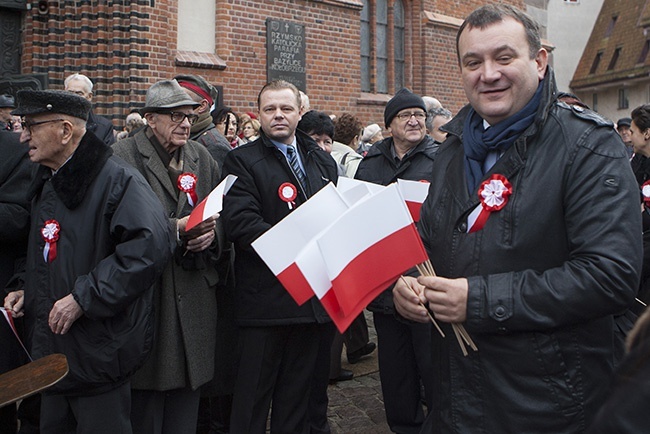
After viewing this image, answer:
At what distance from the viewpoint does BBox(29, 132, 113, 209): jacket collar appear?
3.03m

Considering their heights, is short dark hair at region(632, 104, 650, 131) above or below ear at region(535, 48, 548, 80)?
above

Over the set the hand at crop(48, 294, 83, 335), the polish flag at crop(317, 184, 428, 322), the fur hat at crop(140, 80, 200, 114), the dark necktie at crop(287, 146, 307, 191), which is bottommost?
the hand at crop(48, 294, 83, 335)

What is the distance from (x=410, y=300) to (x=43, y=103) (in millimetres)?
1886

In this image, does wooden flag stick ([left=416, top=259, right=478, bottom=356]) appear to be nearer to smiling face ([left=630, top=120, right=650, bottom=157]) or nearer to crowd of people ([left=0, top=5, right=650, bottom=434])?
crowd of people ([left=0, top=5, right=650, bottom=434])

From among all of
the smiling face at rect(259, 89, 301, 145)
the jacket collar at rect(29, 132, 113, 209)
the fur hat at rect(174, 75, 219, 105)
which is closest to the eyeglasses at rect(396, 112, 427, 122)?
the smiling face at rect(259, 89, 301, 145)

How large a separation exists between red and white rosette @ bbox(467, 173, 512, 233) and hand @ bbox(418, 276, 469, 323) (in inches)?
7.7

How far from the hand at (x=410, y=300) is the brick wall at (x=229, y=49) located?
7898 mm

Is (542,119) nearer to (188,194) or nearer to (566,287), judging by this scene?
(566,287)

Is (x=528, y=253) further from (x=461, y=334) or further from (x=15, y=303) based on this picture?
(x=15, y=303)

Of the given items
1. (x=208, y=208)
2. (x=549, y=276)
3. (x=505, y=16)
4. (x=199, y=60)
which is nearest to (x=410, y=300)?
(x=549, y=276)

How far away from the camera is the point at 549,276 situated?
6.46 feet

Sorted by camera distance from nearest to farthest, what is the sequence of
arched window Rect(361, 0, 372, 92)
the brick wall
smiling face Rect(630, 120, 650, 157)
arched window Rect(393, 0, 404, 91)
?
smiling face Rect(630, 120, 650, 157)
the brick wall
arched window Rect(361, 0, 372, 92)
arched window Rect(393, 0, 404, 91)

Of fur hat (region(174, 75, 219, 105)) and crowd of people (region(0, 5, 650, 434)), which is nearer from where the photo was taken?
crowd of people (region(0, 5, 650, 434))

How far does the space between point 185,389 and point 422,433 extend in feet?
5.59
